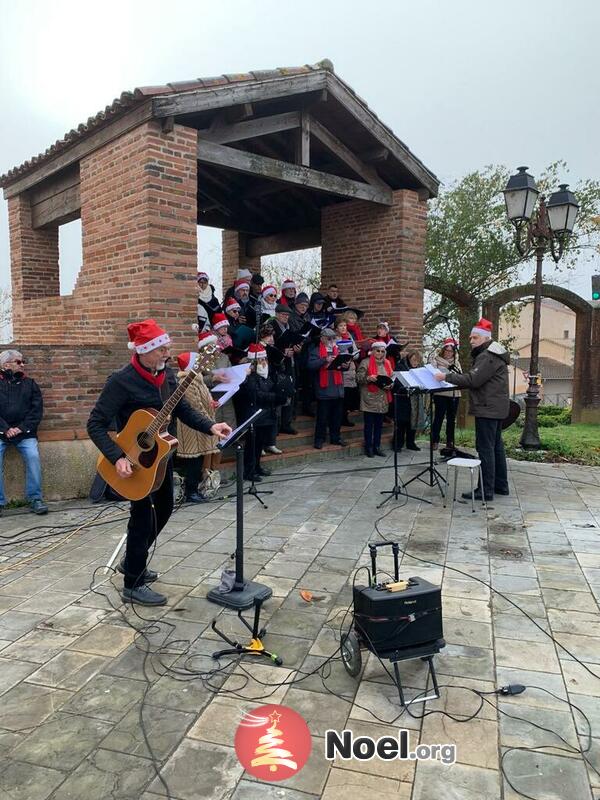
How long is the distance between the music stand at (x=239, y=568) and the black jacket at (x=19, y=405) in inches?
132

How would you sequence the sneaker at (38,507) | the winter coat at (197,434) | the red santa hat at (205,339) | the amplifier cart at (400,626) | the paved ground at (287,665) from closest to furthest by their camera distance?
the paved ground at (287,665) < the amplifier cart at (400,626) < the sneaker at (38,507) < the winter coat at (197,434) < the red santa hat at (205,339)

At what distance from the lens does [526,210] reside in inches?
351

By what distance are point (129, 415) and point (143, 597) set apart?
1257mm

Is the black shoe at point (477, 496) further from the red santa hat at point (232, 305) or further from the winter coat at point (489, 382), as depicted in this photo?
the red santa hat at point (232, 305)

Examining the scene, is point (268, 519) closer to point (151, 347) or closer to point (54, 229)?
point (151, 347)

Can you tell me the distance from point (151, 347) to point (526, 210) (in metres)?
7.09

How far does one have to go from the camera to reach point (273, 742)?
8.84 ft

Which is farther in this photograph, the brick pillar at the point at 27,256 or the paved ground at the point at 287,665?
the brick pillar at the point at 27,256

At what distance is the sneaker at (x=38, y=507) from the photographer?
6305 millimetres

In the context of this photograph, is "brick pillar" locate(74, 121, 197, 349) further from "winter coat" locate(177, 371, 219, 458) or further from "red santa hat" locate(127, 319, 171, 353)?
"red santa hat" locate(127, 319, 171, 353)

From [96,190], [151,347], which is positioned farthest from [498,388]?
[96,190]

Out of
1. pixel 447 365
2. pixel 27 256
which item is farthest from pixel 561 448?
pixel 27 256

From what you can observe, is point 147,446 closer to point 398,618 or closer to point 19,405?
point 398,618

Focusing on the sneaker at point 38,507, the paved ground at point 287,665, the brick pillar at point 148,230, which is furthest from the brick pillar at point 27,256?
the paved ground at point 287,665
